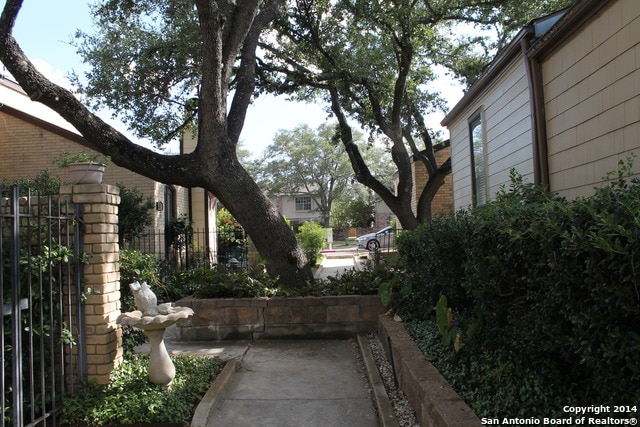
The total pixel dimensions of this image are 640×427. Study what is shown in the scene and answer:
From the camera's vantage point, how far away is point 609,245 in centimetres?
193

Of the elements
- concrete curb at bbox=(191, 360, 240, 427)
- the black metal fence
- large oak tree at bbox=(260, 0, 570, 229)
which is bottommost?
concrete curb at bbox=(191, 360, 240, 427)

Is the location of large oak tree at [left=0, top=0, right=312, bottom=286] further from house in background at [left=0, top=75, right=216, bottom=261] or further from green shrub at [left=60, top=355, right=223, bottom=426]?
house in background at [left=0, top=75, right=216, bottom=261]

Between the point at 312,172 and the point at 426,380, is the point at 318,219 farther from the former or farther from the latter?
the point at 426,380

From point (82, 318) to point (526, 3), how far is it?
11.9 metres

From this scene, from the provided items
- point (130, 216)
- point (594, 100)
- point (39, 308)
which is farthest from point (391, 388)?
point (130, 216)

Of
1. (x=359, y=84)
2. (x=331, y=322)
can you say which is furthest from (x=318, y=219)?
(x=331, y=322)

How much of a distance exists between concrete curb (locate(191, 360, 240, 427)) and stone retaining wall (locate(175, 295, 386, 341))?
143 centimetres

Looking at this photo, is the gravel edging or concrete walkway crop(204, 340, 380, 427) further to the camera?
concrete walkway crop(204, 340, 380, 427)

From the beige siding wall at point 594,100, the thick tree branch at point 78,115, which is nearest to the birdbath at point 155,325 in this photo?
the thick tree branch at point 78,115

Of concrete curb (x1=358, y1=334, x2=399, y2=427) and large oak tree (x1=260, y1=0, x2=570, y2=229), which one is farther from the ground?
large oak tree (x1=260, y1=0, x2=570, y2=229)

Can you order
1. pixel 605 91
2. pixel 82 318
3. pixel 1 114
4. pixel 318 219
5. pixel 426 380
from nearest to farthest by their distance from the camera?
1. pixel 426 380
2. pixel 82 318
3. pixel 605 91
4. pixel 1 114
5. pixel 318 219

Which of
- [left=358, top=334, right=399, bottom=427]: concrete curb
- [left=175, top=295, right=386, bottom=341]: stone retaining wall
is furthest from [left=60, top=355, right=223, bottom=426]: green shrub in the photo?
[left=175, top=295, right=386, bottom=341]: stone retaining wall

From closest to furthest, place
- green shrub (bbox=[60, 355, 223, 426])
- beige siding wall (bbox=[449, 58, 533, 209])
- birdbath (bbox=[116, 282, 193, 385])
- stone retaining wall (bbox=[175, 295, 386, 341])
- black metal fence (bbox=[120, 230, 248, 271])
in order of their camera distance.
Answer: green shrub (bbox=[60, 355, 223, 426]) → birdbath (bbox=[116, 282, 193, 385]) → beige siding wall (bbox=[449, 58, 533, 209]) → stone retaining wall (bbox=[175, 295, 386, 341]) → black metal fence (bbox=[120, 230, 248, 271])

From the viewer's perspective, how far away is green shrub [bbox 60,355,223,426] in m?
3.65
